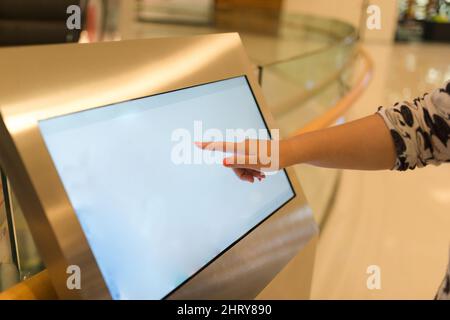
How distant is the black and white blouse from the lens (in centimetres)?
71

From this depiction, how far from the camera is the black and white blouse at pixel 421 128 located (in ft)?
2.33

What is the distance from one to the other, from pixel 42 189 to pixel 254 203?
0.39 metres

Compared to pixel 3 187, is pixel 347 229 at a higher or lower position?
lower

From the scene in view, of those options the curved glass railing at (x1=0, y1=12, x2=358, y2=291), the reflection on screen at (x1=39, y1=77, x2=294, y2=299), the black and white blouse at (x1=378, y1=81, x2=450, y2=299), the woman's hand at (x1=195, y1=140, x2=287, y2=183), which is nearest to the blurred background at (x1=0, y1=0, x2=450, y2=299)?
the curved glass railing at (x1=0, y1=12, x2=358, y2=291)

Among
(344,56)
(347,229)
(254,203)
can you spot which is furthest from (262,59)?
(254,203)

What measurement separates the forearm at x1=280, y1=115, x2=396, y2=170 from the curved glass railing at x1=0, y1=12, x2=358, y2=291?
42cm

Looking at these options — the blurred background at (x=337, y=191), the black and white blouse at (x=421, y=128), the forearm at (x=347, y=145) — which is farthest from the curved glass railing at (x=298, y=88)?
the black and white blouse at (x=421, y=128)

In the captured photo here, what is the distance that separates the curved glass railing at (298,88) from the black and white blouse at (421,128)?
23.0 inches

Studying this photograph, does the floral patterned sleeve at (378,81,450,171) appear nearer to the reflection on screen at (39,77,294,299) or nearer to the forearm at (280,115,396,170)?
the forearm at (280,115,396,170)

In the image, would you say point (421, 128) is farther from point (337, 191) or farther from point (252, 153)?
point (337, 191)
